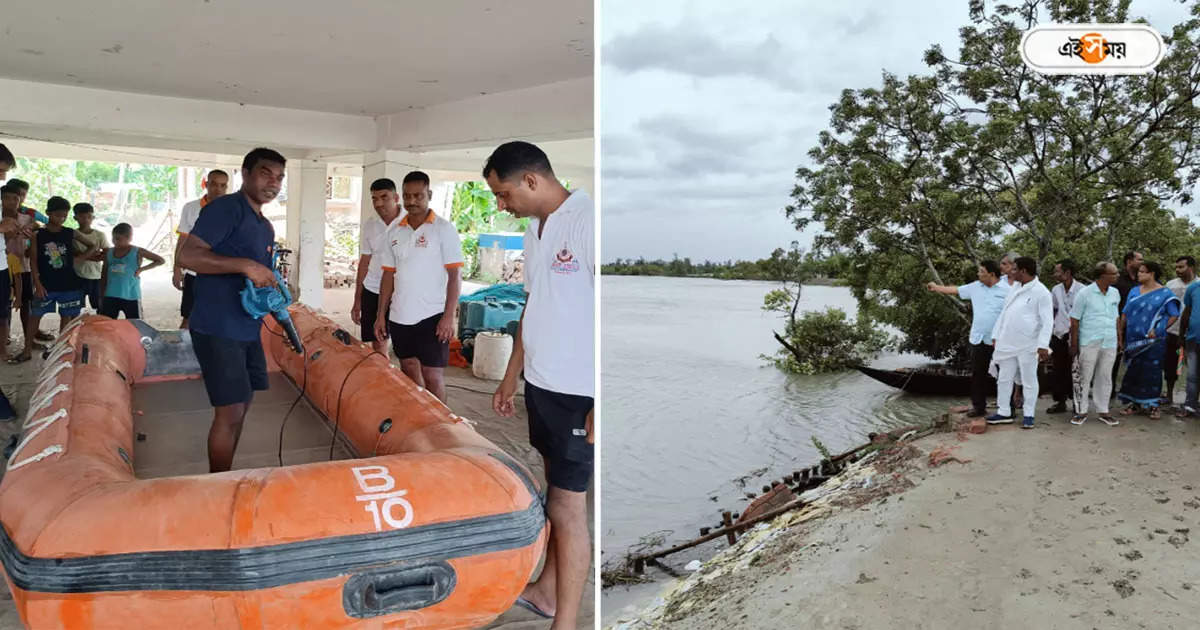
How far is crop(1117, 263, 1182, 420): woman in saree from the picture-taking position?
321 cm

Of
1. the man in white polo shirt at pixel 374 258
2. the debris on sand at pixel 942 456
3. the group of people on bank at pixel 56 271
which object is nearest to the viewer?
the man in white polo shirt at pixel 374 258

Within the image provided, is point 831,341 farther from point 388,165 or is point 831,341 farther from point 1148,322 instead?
point 388,165

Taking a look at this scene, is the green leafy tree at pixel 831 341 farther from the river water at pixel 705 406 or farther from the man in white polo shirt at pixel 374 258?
the man in white polo shirt at pixel 374 258

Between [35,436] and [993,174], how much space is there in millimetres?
3640

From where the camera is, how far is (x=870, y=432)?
3.81 m

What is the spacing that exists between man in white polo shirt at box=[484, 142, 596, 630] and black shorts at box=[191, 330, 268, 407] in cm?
86

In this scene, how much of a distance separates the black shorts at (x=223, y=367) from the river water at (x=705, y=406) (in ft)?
5.99

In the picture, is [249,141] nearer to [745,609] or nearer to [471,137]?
[471,137]

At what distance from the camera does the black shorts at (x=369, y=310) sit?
3215 mm

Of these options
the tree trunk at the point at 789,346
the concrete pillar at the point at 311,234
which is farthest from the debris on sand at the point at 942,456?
the concrete pillar at the point at 311,234

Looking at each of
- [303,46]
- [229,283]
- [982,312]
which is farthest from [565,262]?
[982,312]

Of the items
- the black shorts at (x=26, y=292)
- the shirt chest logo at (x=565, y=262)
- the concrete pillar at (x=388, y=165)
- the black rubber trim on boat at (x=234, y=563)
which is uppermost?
the concrete pillar at (x=388, y=165)

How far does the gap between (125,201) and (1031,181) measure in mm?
17653

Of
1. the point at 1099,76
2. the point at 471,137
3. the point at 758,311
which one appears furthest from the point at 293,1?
the point at 1099,76
